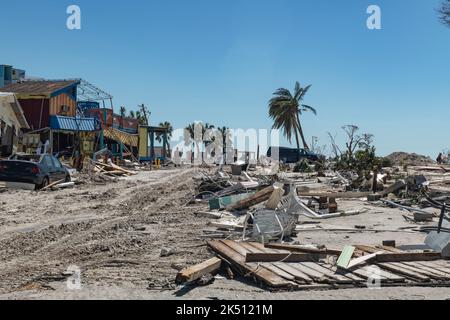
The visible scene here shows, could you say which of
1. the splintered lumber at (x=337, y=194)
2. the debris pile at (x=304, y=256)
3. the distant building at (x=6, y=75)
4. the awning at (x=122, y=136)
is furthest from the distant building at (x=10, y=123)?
the debris pile at (x=304, y=256)

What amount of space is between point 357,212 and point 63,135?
30045mm

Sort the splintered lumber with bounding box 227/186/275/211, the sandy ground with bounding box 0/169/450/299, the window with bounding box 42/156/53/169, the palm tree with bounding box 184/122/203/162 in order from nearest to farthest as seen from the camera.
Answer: the sandy ground with bounding box 0/169/450/299 < the splintered lumber with bounding box 227/186/275/211 < the window with bounding box 42/156/53/169 < the palm tree with bounding box 184/122/203/162

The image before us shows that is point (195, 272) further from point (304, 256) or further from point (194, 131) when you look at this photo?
point (194, 131)

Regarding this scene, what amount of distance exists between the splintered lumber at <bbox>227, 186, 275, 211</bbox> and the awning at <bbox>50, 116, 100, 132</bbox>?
2535 cm

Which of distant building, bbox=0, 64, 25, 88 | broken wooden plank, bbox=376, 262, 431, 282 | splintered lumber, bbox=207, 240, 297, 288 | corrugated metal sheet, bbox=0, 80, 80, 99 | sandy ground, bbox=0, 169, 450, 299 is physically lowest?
sandy ground, bbox=0, 169, 450, 299

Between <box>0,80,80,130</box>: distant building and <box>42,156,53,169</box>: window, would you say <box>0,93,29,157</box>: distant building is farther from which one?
<box>42,156,53,169</box>: window

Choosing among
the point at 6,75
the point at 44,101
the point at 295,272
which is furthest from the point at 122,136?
the point at 295,272

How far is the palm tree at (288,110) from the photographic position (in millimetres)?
68062

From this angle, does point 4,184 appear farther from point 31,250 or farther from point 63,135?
point 63,135

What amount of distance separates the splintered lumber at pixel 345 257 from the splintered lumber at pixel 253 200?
20.7 ft

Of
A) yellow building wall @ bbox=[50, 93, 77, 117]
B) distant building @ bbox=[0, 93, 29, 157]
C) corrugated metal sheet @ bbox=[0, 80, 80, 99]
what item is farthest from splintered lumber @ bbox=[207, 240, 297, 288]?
corrugated metal sheet @ bbox=[0, 80, 80, 99]

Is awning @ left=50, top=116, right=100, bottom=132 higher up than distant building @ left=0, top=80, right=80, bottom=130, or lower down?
lower down

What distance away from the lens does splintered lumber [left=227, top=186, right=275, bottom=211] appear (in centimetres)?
1384
